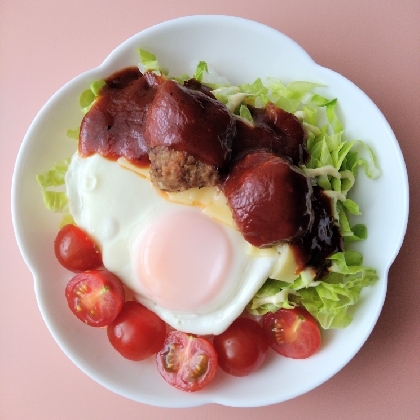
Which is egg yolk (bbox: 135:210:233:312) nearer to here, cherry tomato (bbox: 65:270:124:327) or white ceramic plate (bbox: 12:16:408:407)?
cherry tomato (bbox: 65:270:124:327)

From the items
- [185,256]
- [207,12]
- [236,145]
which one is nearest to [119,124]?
[236,145]

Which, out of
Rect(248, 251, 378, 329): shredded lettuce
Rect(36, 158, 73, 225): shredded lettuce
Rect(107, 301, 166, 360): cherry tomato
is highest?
Rect(36, 158, 73, 225): shredded lettuce

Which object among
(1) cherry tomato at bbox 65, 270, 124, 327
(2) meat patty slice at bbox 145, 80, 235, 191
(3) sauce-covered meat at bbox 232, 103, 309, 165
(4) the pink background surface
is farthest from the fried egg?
(4) the pink background surface

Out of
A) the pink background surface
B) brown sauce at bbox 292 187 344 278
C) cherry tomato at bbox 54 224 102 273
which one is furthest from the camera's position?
the pink background surface

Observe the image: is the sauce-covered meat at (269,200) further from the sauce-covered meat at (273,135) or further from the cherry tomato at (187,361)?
the cherry tomato at (187,361)

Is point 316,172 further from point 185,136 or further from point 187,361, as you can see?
point 187,361

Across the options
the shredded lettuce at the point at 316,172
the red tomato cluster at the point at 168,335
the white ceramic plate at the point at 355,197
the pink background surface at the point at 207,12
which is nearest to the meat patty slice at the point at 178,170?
the shredded lettuce at the point at 316,172

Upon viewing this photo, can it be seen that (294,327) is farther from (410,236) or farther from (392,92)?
(392,92)

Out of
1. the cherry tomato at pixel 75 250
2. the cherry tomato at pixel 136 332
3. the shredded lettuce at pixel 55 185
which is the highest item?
the shredded lettuce at pixel 55 185
